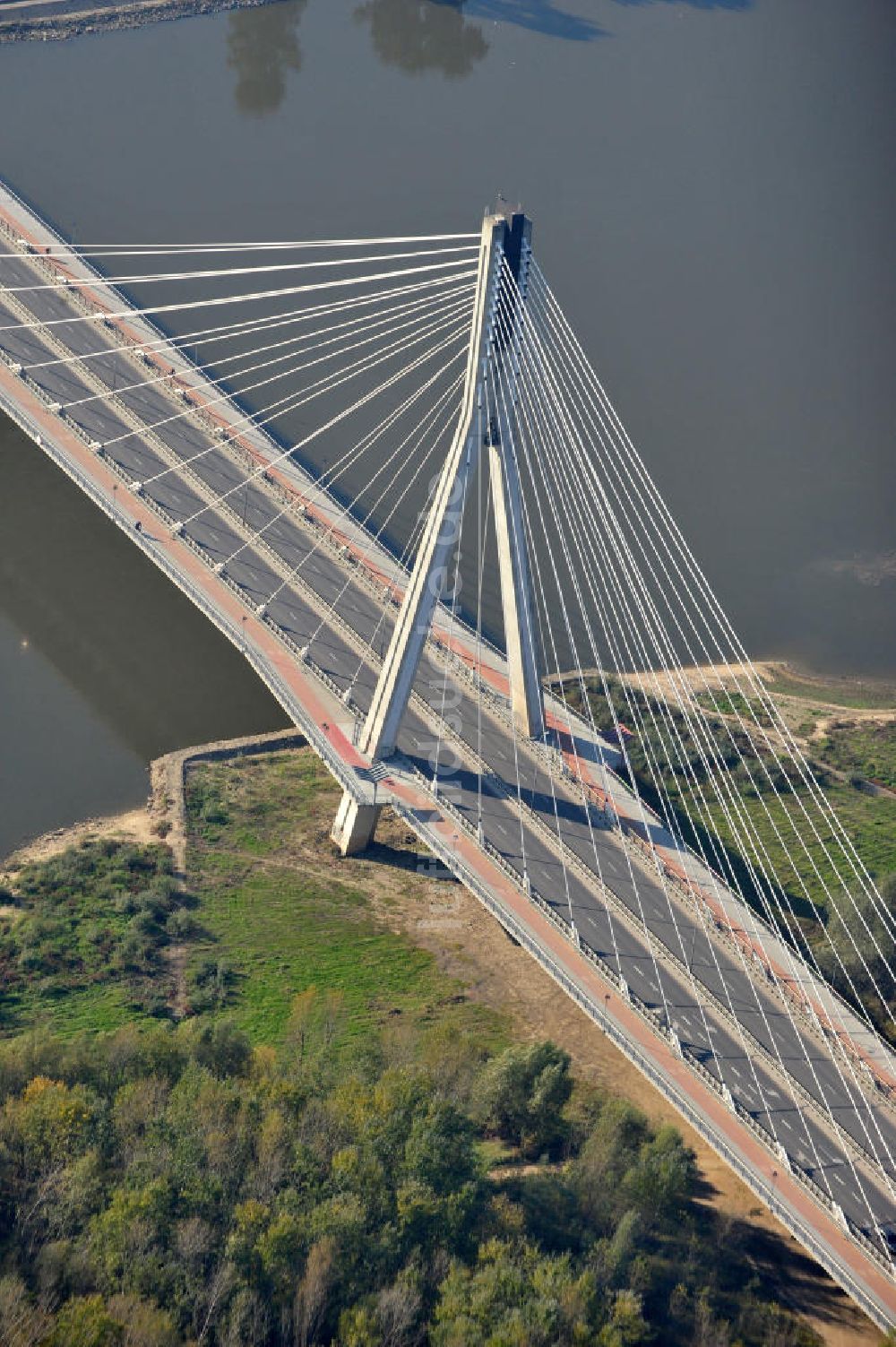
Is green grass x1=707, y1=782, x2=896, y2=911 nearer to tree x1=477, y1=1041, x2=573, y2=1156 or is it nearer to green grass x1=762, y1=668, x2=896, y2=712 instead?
green grass x1=762, y1=668, x2=896, y2=712

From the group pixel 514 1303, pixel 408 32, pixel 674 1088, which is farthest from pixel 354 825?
pixel 408 32

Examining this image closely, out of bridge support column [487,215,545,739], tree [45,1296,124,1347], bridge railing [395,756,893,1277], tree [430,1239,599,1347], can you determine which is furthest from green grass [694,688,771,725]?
tree [45,1296,124,1347]

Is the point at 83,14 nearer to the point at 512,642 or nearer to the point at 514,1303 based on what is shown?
the point at 512,642

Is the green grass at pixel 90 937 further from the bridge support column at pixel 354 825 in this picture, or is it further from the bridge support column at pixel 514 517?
A: the bridge support column at pixel 514 517

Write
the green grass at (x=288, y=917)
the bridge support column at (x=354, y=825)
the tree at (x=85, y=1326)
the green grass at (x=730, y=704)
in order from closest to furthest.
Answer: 1. the tree at (x=85, y=1326)
2. the green grass at (x=288, y=917)
3. the bridge support column at (x=354, y=825)
4. the green grass at (x=730, y=704)

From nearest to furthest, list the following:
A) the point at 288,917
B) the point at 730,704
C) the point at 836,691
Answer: the point at 288,917 < the point at 730,704 < the point at 836,691

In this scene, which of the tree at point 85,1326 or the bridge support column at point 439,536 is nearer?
the tree at point 85,1326

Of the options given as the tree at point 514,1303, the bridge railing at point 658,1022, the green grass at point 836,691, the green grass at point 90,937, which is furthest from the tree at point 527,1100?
the green grass at point 836,691

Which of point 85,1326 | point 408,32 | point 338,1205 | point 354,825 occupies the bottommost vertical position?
point 338,1205
